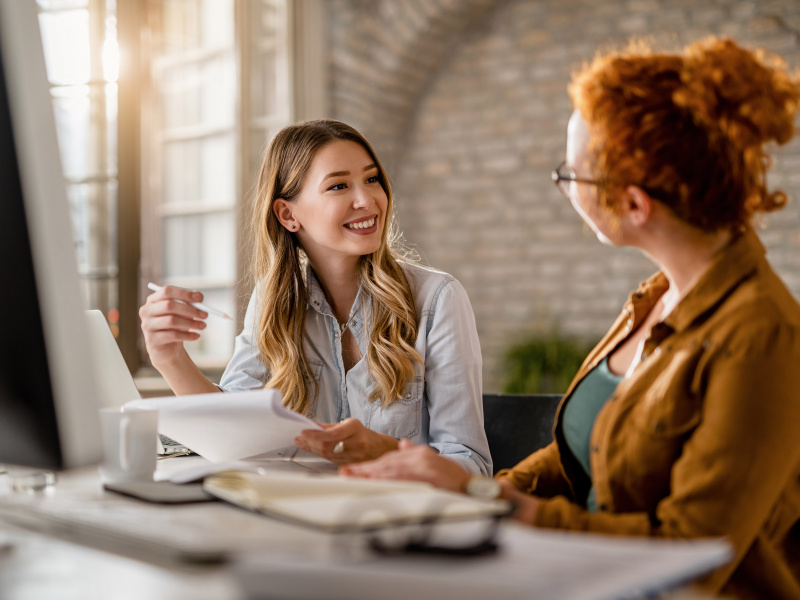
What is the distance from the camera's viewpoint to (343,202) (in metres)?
1.85

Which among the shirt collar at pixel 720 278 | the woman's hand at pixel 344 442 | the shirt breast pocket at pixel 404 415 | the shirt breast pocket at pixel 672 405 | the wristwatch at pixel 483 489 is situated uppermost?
the shirt collar at pixel 720 278

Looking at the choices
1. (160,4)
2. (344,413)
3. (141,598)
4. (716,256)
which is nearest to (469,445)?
(344,413)

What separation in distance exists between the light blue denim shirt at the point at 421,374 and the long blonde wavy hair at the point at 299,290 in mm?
26

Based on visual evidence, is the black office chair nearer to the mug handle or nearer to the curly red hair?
the curly red hair

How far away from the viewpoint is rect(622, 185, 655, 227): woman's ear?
0.96m

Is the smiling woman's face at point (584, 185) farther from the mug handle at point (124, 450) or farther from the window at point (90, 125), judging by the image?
the window at point (90, 125)

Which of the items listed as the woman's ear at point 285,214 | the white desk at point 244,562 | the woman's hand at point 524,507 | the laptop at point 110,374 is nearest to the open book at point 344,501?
the white desk at point 244,562

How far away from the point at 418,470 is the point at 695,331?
1.17ft

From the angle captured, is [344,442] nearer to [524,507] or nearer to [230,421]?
[230,421]

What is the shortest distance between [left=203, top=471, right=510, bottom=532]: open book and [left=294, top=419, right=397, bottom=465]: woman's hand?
29cm

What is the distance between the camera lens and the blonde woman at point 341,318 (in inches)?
62.8

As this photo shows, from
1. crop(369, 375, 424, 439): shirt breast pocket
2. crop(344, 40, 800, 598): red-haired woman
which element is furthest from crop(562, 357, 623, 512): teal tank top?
crop(369, 375, 424, 439): shirt breast pocket

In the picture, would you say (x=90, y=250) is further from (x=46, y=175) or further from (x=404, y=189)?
(x=46, y=175)

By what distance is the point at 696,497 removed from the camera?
807 mm
